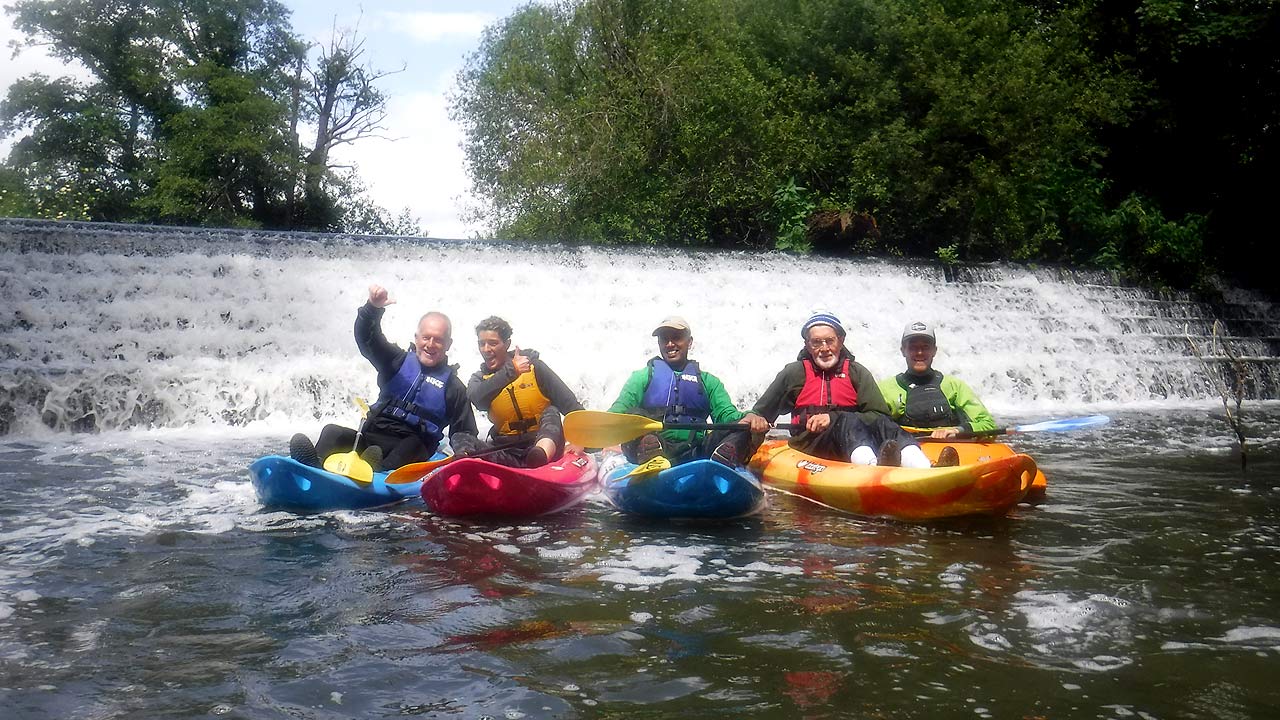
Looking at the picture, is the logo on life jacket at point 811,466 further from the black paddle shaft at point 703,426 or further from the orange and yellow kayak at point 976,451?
the orange and yellow kayak at point 976,451

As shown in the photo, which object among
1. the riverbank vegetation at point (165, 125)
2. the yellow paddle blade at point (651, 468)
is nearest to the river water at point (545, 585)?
the yellow paddle blade at point (651, 468)

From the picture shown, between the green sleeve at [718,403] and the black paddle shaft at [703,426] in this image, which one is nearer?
the black paddle shaft at [703,426]

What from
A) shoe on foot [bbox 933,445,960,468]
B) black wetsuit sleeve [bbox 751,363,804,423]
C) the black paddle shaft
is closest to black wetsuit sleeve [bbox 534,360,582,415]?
the black paddle shaft

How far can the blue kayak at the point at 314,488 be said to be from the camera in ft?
16.3

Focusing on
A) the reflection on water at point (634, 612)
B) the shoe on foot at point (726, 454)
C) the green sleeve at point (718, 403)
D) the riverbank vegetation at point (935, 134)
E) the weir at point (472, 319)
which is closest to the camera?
the reflection on water at point (634, 612)

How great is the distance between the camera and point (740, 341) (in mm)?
12445

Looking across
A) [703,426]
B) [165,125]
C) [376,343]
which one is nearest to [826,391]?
[703,426]

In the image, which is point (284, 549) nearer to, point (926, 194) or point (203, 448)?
point (203, 448)

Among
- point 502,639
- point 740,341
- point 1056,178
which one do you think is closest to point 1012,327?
point 740,341

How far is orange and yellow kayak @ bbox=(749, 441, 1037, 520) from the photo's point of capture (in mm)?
4625

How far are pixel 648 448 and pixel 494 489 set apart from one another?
806mm

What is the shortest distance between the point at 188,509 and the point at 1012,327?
11677 mm

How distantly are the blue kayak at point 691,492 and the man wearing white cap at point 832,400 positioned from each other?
0.58 metres

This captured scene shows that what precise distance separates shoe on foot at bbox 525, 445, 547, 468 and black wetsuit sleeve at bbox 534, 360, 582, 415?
10.6 inches
